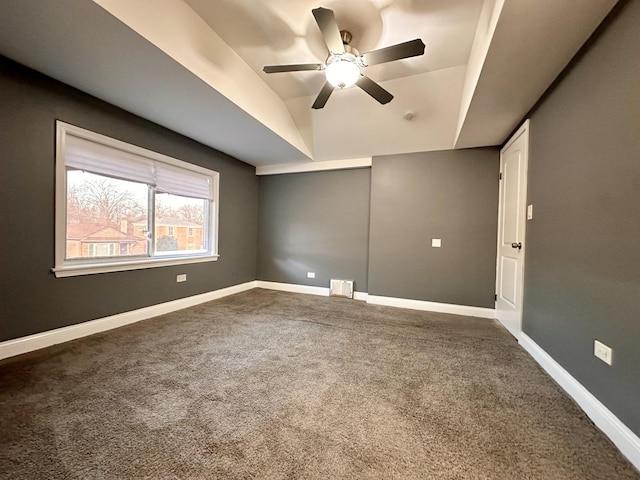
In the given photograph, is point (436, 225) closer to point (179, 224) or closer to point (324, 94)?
point (324, 94)

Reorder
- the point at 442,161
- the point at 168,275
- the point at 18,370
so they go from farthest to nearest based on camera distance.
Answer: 1. the point at 442,161
2. the point at 168,275
3. the point at 18,370

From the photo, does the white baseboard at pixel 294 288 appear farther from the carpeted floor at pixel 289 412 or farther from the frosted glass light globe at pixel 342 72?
the frosted glass light globe at pixel 342 72

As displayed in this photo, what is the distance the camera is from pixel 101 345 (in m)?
2.34

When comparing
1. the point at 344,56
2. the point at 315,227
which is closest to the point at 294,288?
the point at 315,227

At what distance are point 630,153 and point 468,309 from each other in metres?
2.72

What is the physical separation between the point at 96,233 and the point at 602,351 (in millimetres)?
4276

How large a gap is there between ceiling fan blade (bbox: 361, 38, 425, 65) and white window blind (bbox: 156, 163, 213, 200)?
279cm

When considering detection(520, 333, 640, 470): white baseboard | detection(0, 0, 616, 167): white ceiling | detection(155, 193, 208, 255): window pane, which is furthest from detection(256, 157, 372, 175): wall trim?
detection(520, 333, 640, 470): white baseboard

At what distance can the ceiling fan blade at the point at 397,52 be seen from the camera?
1775 millimetres

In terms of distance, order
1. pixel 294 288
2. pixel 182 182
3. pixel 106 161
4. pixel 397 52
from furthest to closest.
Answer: pixel 294 288 → pixel 182 182 → pixel 106 161 → pixel 397 52

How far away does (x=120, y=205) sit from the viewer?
292cm

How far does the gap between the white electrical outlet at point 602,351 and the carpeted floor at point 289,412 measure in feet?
1.27

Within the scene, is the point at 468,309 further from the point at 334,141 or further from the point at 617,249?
the point at 334,141

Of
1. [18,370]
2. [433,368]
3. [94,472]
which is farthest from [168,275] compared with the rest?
[433,368]
